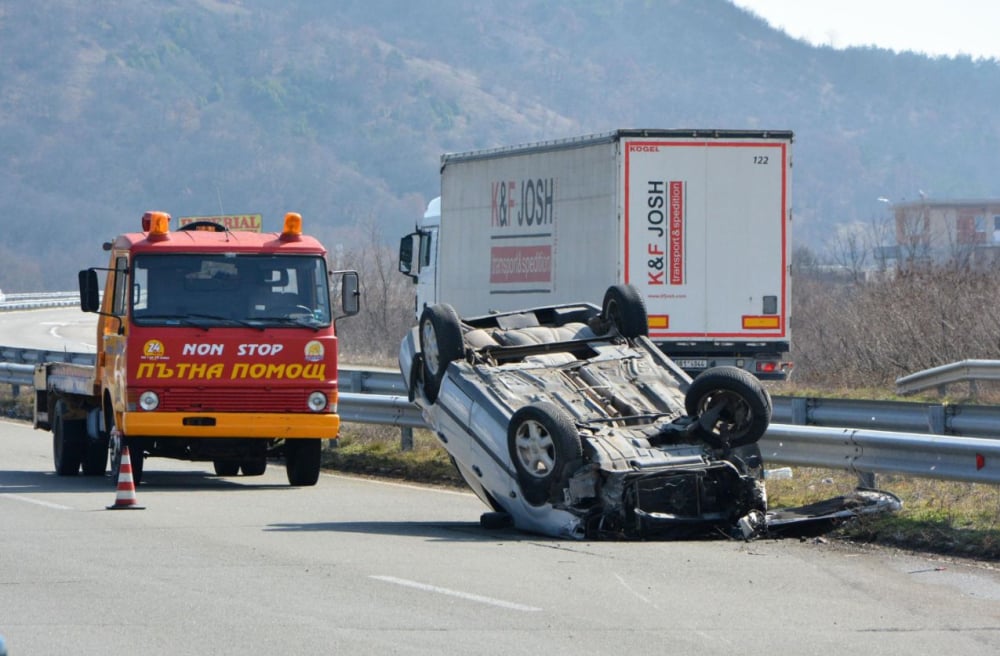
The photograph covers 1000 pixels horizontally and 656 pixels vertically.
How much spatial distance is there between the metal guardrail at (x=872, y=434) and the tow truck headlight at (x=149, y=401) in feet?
10.3

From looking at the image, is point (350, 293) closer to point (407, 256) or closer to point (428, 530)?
point (428, 530)

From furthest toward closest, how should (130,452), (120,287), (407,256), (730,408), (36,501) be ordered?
(407,256) → (120,287) → (130,452) → (36,501) → (730,408)

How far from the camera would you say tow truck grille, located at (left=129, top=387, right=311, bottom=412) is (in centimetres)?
1413

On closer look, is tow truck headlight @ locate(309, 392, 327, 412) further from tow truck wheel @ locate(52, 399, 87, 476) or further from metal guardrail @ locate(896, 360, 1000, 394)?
metal guardrail @ locate(896, 360, 1000, 394)

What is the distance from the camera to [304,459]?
14.8 meters

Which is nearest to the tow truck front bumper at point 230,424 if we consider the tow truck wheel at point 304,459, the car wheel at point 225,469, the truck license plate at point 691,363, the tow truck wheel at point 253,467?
the tow truck wheel at point 304,459

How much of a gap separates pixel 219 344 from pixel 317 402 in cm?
103

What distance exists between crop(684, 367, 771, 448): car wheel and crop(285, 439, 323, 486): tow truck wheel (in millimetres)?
4924

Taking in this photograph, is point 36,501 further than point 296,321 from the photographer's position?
No

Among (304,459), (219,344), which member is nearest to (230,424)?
(219,344)

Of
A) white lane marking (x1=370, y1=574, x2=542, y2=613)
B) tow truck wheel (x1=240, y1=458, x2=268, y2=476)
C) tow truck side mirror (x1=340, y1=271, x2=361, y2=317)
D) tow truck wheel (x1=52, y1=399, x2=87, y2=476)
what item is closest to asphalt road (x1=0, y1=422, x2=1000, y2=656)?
white lane marking (x1=370, y1=574, x2=542, y2=613)

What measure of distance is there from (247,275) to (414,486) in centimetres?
254

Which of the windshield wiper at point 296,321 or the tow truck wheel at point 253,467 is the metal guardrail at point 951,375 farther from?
the windshield wiper at point 296,321

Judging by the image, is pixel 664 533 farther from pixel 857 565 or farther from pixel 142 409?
pixel 142 409
